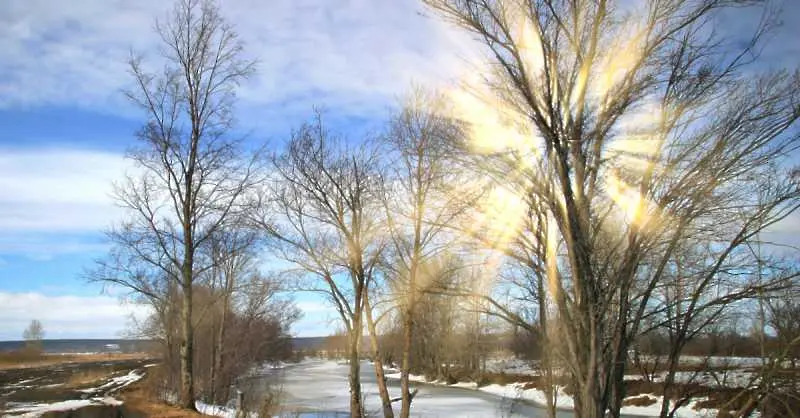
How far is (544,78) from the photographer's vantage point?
730 centimetres

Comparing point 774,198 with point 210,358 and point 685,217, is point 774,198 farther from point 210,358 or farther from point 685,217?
point 210,358

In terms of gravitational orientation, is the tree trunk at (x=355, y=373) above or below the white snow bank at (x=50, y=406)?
above

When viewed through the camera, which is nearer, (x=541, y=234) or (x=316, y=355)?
(x=541, y=234)

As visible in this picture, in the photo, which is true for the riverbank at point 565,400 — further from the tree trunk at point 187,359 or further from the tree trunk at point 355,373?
the tree trunk at point 187,359

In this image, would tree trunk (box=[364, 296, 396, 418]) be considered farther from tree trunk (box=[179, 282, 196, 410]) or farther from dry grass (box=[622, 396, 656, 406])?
dry grass (box=[622, 396, 656, 406])

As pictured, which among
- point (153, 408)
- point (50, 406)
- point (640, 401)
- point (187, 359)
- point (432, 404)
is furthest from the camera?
point (432, 404)

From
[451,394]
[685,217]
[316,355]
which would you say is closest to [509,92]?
[685,217]

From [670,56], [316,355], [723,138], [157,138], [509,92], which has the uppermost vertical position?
[157,138]

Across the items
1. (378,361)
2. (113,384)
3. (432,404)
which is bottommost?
(432,404)

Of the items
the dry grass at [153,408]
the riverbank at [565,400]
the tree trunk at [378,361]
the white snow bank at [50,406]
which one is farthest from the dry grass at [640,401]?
the white snow bank at [50,406]

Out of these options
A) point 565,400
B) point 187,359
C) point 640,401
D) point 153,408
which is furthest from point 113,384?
point 640,401

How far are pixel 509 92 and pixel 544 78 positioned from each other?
538mm

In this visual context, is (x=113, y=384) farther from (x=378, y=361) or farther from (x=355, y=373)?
(x=378, y=361)

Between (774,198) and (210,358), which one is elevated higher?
(774,198)
